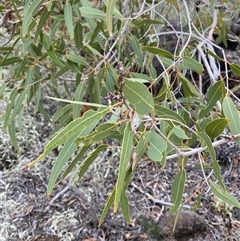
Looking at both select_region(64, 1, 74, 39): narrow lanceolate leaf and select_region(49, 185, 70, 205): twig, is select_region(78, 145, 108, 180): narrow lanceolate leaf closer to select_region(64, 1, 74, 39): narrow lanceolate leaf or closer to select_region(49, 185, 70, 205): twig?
select_region(64, 1, 74, 39): narrow lanceolate leaf

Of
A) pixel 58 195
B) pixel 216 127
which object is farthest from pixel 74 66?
pixel 58 195

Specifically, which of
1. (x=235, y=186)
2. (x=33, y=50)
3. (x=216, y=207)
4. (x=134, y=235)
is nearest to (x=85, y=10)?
(x=33, y=50)

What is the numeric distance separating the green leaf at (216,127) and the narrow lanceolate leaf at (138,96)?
0.76 feet

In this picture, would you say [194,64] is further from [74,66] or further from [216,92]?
[74,66]

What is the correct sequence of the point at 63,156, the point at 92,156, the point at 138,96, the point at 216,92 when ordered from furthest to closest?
the point at 216,92 → the point at 92,156 → the point at 63,156 → the point at 138,96

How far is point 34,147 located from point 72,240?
28.9 inches

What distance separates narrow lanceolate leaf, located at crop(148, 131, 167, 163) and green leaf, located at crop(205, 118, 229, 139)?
16cm

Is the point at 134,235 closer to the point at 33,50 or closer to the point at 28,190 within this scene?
the point at 28,190

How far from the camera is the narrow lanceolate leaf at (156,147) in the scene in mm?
739

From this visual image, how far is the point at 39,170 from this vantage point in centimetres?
240

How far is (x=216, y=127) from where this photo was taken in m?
0.87

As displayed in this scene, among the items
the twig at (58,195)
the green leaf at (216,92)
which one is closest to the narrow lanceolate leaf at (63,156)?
the green leaf at (216,92)

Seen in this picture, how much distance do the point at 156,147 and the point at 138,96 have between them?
0.43ft

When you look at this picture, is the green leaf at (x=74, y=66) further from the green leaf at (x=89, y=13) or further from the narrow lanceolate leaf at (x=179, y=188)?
the narrow lanceolate leaf at (x=179, y=188)
